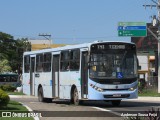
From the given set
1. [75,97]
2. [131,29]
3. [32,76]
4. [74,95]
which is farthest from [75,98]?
[131,29]

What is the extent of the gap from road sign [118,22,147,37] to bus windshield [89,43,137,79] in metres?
24.5

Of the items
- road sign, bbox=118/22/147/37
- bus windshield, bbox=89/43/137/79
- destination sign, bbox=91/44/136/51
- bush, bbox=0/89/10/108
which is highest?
road sign, bbox=118/22/147/37

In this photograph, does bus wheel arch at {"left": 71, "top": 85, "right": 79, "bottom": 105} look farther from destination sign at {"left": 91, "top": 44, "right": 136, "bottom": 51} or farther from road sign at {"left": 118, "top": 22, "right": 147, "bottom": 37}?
road sign at {"left": 118, "top": 22, "right": 147, "bottom": 37}

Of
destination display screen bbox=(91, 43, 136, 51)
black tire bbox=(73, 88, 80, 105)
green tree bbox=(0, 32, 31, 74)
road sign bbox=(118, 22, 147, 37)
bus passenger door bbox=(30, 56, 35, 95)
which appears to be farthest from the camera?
green tree bbox=(0, 32, 31, 74)

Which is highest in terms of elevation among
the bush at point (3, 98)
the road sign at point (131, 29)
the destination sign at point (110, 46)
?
the road sign at point (131, 29)

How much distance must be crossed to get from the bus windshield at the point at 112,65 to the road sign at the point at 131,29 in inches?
964

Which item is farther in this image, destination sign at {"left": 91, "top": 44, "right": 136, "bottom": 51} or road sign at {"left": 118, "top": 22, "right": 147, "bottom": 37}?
road sign at {"left": 118, "top": 22, "right": 147, "bottom": 37}

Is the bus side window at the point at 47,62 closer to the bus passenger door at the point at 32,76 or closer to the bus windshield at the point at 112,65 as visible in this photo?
the bus passenger door at the point at 32,76

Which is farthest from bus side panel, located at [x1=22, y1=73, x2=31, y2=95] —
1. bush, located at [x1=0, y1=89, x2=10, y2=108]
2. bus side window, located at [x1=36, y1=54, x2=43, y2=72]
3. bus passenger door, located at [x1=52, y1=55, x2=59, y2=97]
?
bush, located at [x1=0, y1=89, x2=10, y2=108]

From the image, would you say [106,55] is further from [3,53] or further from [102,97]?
[3,53]

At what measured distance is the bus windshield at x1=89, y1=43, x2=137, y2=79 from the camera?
2425 cm

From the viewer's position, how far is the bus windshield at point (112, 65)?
79.6 ft

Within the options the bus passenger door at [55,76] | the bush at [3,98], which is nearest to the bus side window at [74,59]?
the bus passenger door at [55,76]

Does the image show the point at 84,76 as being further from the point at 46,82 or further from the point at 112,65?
the point at 46,82
